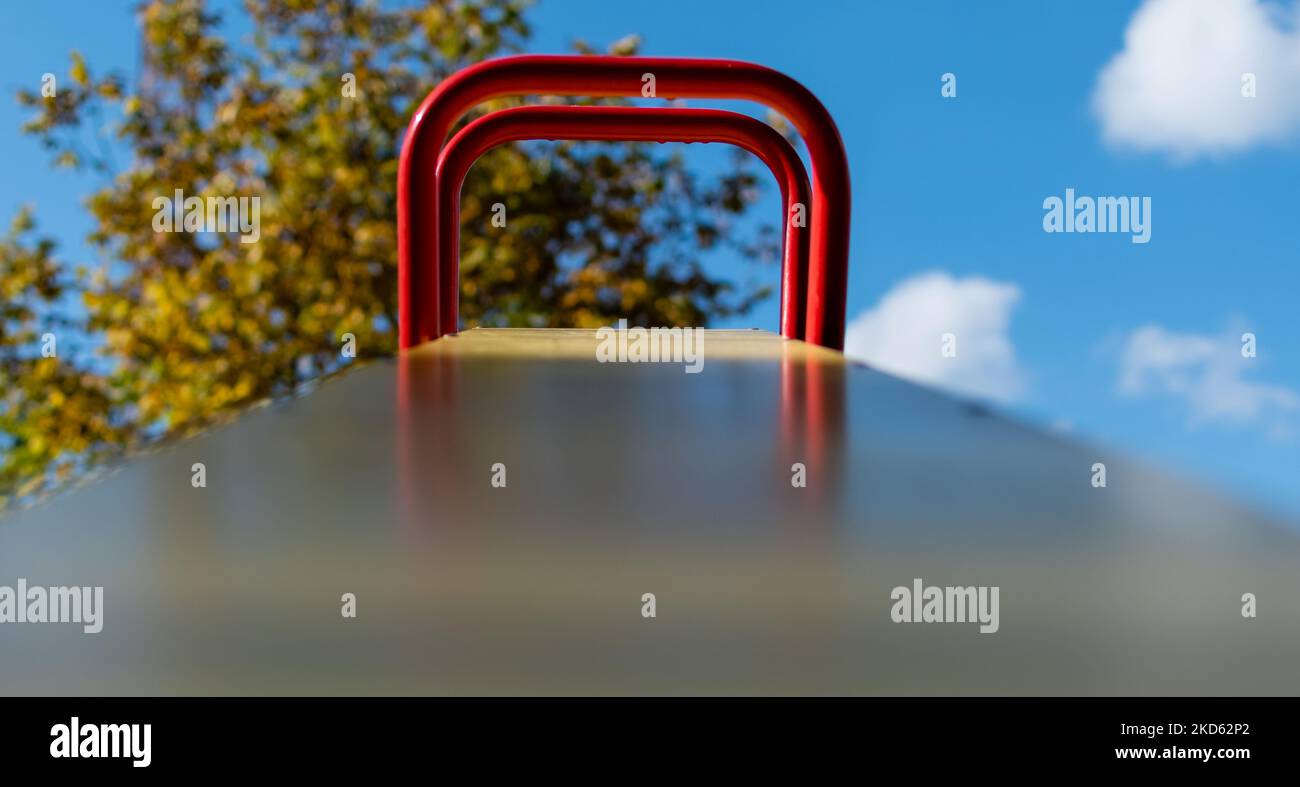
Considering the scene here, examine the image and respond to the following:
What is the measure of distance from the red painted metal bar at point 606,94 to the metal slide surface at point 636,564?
113 centimetres

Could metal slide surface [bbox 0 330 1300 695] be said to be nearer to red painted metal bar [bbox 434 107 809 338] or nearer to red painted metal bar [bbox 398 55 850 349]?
red painted metal bar [bbox 398 55 850 349]

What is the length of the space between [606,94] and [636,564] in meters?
1.66

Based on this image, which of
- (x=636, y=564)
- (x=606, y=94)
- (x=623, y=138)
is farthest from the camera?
(x=623, y=138)

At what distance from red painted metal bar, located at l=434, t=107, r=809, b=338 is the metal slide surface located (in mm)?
1297

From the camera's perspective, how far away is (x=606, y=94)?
2074 millimetres

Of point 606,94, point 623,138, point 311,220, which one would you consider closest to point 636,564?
point 606,94

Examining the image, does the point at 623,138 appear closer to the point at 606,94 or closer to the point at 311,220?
the point at 606,94

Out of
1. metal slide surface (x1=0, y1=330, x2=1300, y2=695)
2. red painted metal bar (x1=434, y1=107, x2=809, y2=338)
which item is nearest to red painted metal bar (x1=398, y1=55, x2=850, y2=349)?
red painted metal bar (x1=434, y1=107, x2=809, y2=338)

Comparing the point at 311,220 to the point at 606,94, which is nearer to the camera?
the point at 606,94

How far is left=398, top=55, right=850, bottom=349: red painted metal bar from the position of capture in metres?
2.01

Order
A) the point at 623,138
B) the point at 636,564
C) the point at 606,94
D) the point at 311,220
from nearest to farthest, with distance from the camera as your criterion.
A: the point at 636,564 < the point at 606,94 < the point at 623,138 < the point at 311,220

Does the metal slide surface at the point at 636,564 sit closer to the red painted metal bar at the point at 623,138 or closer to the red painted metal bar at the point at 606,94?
the red painted metal bar at the point at 606,94

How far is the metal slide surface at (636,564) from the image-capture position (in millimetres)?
415

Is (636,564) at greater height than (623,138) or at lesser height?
lesser
